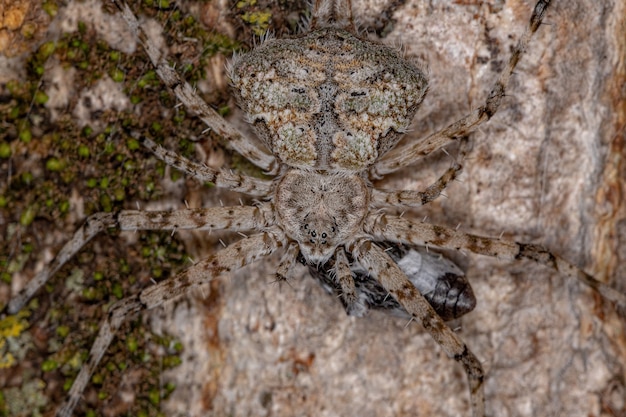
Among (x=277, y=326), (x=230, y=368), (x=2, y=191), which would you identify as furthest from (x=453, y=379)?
(x=2, y=191)

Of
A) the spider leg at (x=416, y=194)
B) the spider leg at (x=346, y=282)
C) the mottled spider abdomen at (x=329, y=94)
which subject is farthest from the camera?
the spider leg at (x=416, y=194)

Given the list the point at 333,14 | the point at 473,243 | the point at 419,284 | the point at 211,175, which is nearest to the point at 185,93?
the point at 211,175

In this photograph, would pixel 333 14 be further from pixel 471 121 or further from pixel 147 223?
pixel 147 223

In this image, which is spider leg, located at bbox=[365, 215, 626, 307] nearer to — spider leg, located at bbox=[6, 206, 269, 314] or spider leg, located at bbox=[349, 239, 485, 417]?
spider leg, located at bbox=[349, 239, 485, 417]

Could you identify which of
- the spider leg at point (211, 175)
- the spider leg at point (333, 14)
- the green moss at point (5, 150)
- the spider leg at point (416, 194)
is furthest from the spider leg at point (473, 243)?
the green moss at point (5, 150)

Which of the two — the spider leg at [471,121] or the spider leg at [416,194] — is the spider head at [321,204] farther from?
the spider leg at [471,121]

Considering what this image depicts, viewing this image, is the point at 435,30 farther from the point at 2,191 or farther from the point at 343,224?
the point at 2,191
